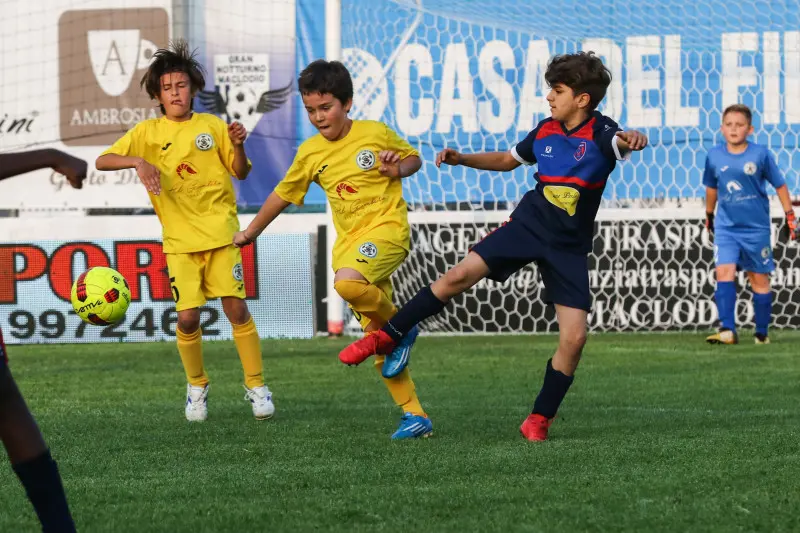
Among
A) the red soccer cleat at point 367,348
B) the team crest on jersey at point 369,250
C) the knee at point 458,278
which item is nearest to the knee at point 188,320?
the team crest on jersey at point 369,250

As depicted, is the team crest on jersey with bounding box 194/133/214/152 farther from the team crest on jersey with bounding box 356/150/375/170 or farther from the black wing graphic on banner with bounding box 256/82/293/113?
the black wing graphic on banner with bounding box 256/82/293/113

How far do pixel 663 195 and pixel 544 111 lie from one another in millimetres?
1269

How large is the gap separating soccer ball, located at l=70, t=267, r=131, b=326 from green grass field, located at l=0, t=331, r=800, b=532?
0.49 meters

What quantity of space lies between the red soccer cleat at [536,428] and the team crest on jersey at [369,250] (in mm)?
935

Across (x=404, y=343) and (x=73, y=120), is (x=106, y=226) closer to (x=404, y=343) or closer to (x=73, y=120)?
(x=73, y=120)

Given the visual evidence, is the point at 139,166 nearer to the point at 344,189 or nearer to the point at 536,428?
the point at 344,189

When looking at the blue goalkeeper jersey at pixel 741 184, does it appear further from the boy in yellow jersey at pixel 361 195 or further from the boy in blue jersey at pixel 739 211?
the boy in yellow jersey at pixel 361 195

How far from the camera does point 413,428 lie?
220 inches

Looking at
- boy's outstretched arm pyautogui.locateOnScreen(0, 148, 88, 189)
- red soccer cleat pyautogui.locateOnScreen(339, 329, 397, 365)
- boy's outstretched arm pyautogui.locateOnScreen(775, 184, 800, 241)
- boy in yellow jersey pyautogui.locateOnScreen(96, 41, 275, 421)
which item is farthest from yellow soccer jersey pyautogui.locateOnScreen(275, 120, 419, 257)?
boy's outstretched arm pyautogui.locateOnScreen(775, 184, 800, 241)

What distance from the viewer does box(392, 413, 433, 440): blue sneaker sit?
18.2ft

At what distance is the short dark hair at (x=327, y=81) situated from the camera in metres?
5.77

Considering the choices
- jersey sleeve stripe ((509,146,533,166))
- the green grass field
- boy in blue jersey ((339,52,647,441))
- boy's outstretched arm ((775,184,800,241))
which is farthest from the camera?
boy's outstretched arm ((775,184,800,241))

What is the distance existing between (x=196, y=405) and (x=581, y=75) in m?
2.39

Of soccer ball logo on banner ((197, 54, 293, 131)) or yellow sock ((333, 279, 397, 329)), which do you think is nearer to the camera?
yellow sock ((333, 279, 397, 329))
